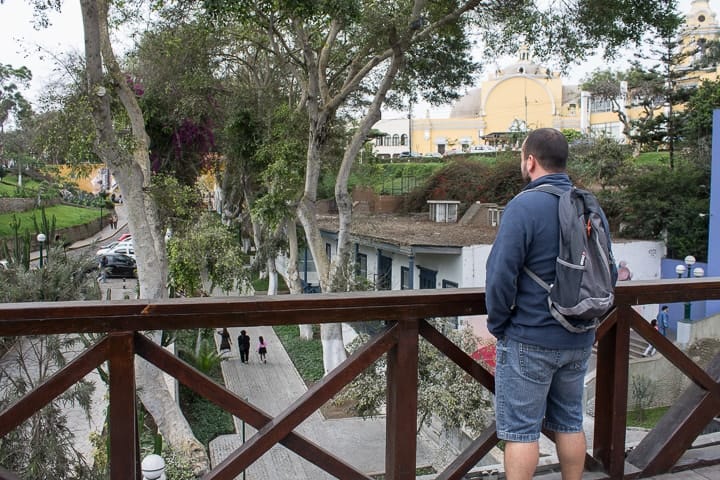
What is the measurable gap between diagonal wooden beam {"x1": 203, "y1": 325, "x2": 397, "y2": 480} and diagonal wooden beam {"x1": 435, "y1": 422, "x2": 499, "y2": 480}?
584 millimetres

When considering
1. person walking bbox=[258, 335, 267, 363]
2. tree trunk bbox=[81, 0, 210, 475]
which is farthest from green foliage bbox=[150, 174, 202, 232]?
person walking bbox=[258, 335, 267, 363]

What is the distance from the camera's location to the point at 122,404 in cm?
205

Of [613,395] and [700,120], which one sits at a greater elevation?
[700,120]

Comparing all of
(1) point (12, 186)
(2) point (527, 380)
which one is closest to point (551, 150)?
(2) point (527, 380)

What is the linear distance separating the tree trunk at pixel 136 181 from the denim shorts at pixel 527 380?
7.23 metres

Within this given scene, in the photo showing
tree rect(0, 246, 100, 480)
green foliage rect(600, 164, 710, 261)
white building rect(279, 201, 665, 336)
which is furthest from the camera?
green foliage rect(600, 164, 710, 261)

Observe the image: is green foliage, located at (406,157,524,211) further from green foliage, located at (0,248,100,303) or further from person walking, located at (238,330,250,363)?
green foliage, located at (0,248,100,303)

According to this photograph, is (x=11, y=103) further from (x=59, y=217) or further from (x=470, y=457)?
(x=470, y=457)

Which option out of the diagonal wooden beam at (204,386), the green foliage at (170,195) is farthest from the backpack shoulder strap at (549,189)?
the green foliage at (170,195)

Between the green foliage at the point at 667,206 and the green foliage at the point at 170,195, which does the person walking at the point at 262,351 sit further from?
the green foliage at the point at 667,206

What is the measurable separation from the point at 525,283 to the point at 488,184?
2516 cm

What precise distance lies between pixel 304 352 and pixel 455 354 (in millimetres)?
16629

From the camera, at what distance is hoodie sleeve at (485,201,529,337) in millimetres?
2141

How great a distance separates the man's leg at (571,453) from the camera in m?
2.48
